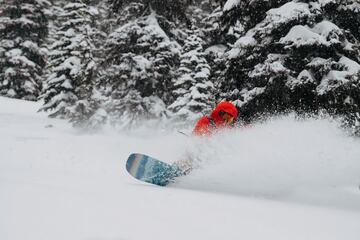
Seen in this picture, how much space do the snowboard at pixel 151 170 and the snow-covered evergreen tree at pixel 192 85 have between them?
925cm

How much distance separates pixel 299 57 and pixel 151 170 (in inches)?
199

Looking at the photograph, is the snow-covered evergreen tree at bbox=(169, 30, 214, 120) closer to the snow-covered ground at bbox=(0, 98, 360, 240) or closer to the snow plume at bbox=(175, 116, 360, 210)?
the snow-covered ground at bbox=(0, 98, 360, 240)

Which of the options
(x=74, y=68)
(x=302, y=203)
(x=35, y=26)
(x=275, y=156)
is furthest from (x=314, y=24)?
(x=35, y=26)

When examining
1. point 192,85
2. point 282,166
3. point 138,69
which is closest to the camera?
point 282,166

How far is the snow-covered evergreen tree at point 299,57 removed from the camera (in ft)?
29.6

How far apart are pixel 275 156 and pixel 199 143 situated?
65.2 inches

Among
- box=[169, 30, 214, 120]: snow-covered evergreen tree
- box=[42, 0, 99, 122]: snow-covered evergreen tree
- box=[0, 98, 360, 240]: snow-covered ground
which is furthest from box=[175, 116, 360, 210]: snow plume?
box=[42, 0, 99, 122]: snow-covered evergreen tree

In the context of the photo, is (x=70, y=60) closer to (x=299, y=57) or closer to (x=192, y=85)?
(x=192, y=85)

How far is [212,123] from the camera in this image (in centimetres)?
832

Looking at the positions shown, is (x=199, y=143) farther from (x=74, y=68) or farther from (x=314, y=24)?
(x=74, y=68)

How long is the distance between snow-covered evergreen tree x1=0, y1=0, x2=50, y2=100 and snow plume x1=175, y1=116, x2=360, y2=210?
22.6m

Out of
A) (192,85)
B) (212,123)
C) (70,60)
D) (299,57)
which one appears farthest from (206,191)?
(70,60)

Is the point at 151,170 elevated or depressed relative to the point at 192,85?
depressed

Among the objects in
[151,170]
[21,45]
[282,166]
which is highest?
[21,45]
